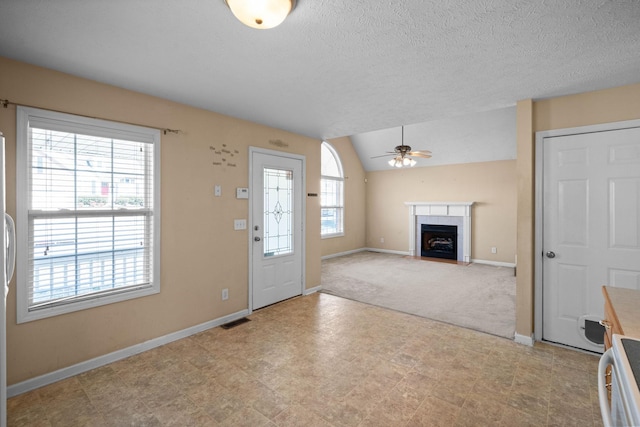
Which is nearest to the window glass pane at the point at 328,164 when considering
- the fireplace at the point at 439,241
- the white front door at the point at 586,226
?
the fireplace at the point at 439,241

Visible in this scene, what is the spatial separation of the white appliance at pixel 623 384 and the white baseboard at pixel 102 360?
3.17 metres

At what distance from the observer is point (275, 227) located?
4016 millimetres

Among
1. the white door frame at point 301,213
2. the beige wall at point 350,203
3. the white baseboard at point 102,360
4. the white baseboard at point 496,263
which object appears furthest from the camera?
the beige wall at point 350,203

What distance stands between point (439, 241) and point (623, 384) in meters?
6.93

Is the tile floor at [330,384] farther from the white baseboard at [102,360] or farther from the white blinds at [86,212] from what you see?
the white blinds at [86,212]

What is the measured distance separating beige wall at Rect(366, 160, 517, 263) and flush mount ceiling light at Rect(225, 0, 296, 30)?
21.5 ft

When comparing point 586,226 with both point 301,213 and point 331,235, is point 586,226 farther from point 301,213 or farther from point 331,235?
point 331,235

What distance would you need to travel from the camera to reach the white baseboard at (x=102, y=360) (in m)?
2.16

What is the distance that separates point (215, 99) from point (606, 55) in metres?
3.11

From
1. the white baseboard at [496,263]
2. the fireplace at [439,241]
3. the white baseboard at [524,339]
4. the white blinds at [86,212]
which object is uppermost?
the white blinds at [86,212]

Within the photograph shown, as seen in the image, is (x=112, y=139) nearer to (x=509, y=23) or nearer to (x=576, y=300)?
(x=509, y=23)

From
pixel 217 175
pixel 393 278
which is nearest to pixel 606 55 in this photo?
pixel 217 175

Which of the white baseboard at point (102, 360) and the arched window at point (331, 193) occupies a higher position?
the arched window at point (331, 193)

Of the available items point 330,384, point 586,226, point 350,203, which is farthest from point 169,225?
point 350,203
